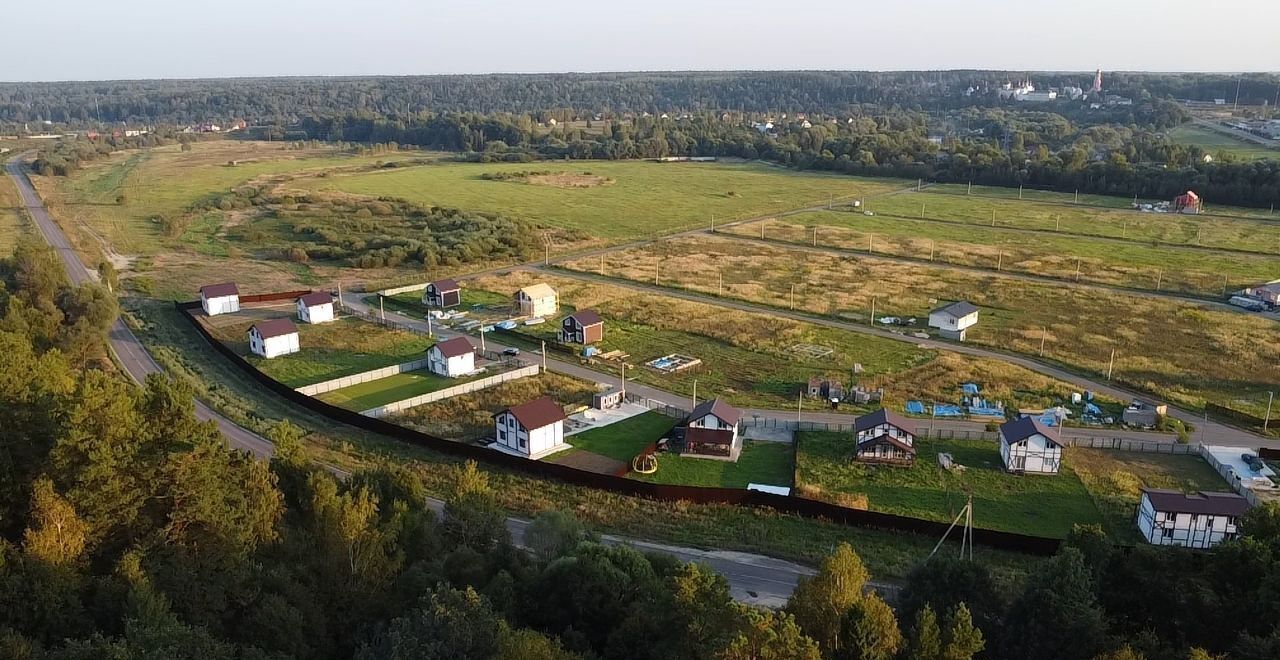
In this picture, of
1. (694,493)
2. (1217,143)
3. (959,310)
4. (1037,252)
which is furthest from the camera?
(1217,143)

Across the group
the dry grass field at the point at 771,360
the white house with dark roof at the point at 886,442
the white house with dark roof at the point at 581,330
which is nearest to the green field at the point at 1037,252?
the dry grass field at the point at 771,360

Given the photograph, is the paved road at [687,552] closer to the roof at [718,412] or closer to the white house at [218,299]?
the white house at [218,299]

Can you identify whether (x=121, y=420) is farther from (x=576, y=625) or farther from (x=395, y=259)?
(x=395, y=259)

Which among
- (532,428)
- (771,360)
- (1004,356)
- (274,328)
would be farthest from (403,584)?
(1004,356)

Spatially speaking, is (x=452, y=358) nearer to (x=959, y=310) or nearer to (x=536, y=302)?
(x=536, y=302)

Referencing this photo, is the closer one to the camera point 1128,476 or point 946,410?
point 1128,476

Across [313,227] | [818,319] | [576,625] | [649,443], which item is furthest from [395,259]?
[576,625]
